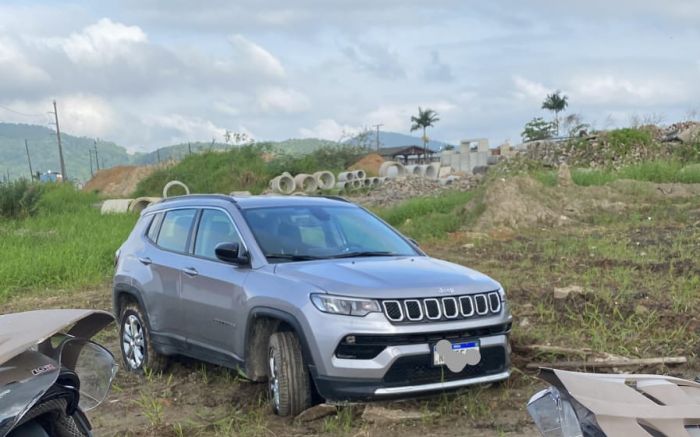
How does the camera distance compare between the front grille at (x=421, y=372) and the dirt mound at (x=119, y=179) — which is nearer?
the front grille at (x=421, y=372)

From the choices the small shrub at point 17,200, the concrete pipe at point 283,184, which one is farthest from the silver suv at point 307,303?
the concrete pipe at point 283,184

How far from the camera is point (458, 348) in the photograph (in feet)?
18.8

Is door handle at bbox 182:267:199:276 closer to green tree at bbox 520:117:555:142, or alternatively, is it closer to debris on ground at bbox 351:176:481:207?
debris on ground at bbox 351:176:481:207

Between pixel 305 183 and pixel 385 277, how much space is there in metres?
29.0

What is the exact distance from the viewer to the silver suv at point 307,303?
560cm

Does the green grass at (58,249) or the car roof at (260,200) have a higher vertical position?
the car roof at (260,200)

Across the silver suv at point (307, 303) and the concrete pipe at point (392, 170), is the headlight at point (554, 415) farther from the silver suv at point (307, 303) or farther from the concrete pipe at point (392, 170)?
the concrete pipe at point (392, 170)

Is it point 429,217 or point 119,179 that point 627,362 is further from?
point 119,179

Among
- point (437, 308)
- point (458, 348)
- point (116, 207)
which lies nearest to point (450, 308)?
point (437, 308)

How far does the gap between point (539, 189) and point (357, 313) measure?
584 inches

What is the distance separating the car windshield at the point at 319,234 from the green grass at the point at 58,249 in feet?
25.6

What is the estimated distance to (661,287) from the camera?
947 cm

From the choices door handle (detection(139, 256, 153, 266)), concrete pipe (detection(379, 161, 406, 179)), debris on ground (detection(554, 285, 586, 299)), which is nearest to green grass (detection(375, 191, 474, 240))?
debris on ground (detection(554, 285, 586, 299))

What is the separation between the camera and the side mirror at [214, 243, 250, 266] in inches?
252
